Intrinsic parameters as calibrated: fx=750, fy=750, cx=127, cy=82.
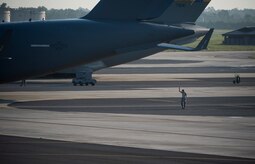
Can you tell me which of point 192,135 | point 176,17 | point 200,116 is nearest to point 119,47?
point 200,116

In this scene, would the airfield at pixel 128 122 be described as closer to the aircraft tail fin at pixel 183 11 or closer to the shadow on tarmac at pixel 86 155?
the shadow on tarmac at pixel 86 155

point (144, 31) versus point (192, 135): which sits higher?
point (144, 31)

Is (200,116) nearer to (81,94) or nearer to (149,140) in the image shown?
(149,140)

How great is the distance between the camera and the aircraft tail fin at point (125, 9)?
56000 mm

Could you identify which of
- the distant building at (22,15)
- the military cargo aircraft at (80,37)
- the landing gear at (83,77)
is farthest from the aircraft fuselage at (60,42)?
the distant building at (22,15)

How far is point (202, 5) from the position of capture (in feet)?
305

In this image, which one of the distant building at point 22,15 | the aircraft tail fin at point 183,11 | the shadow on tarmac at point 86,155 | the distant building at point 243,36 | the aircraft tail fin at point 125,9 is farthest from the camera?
the distant building at point 243,36

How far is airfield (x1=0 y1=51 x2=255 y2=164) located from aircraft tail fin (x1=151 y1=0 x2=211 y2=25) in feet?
26.4

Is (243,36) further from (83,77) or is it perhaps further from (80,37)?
(80,37)

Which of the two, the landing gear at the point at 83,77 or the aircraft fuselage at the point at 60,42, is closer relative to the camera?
the aircraft fuselage at the point at 60,42

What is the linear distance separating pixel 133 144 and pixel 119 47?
21440mm

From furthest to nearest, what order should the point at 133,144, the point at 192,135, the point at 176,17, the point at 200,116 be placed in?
the point at 176,17
the point at 200,116
the point at 192,135
the point at 133,144

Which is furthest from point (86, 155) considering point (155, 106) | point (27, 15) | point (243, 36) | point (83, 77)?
point (243, 36)

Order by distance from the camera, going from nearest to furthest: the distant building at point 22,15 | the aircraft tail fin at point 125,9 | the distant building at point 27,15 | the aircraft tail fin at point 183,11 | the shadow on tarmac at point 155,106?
1. the shadow on tarmac at point 155,106
2. the aircraft tail fin at point 125,9
3. the aircraft tail fin at point 183,11
4. the distant building at point 22,15
5. the distant building at point 27,15
